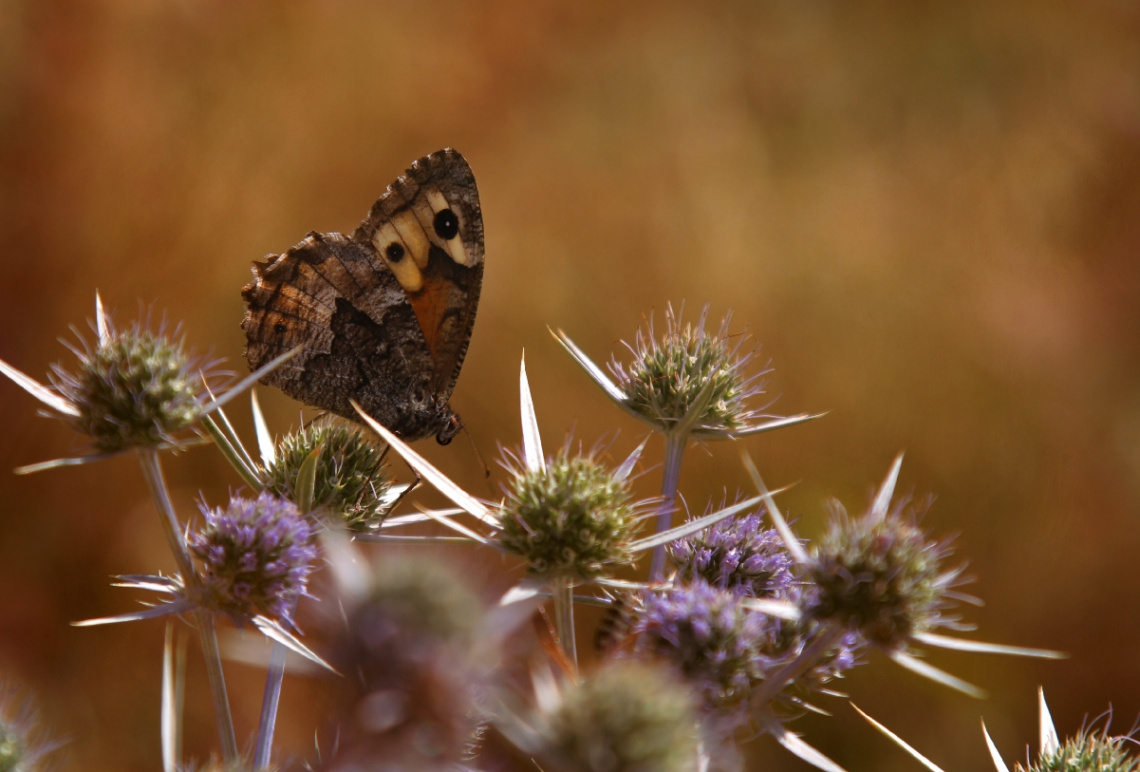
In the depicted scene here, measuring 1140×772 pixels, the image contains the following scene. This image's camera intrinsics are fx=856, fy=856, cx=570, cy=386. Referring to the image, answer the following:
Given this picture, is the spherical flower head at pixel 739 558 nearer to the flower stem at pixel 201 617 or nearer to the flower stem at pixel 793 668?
the flower stem at pixel 793 668

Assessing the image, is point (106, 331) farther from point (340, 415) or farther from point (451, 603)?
point (451, 603)

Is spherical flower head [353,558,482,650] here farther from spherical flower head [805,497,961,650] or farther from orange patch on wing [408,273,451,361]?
orange patch on wing [408,273,451,361]

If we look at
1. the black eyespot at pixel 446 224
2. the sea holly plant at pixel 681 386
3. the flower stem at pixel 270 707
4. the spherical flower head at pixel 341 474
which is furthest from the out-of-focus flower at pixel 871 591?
the black eyespot at pixel 446 224

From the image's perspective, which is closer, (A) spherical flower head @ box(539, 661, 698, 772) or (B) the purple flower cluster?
(A) spherical flower head @ box(539, 661, 698, 772)

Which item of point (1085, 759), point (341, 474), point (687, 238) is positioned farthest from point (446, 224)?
point (687, 238)

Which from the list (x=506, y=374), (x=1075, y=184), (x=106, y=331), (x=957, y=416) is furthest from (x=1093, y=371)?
(x=106, y=331)

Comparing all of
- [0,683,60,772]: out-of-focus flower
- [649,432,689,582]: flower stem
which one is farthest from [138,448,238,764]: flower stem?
[649,432,689,582]: flower stem

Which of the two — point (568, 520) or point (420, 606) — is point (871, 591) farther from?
point (420, 606)
